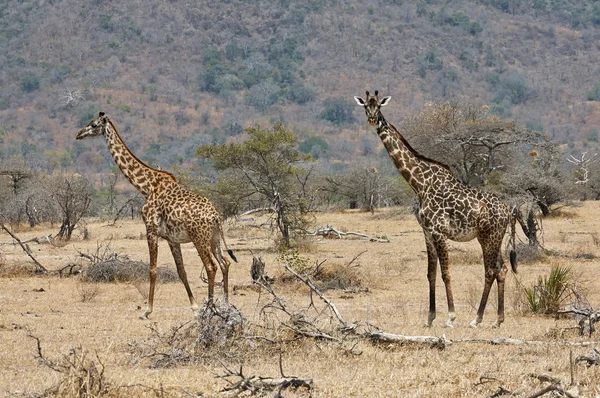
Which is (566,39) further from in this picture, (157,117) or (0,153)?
(0,153)

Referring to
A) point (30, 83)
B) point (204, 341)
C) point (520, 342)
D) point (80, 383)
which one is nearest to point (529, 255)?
point (520, 342)

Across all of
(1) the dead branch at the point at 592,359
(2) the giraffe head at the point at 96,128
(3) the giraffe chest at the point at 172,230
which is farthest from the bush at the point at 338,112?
(1) the dead branch at the point at 592,359

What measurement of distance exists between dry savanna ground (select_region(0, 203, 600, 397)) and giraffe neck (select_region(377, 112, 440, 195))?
5.86 feet

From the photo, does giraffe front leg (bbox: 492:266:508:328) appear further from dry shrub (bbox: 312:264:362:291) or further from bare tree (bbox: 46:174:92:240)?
bare tree (bbox: 46:174:92:240)

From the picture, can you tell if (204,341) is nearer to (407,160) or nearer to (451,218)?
(451,218)

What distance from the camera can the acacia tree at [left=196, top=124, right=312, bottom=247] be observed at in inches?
1055

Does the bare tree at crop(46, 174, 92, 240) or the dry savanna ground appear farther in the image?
the bare tree at crop(46, 174, 92, 240)

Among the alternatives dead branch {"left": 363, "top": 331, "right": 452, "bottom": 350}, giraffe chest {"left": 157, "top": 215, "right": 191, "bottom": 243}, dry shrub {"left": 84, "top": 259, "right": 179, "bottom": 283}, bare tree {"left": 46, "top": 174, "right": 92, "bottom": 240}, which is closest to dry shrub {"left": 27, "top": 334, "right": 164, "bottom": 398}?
dead branch {"left": 363, "top": 331, "right": 452, "bottom": 350}

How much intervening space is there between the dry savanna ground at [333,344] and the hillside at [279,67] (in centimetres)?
9468

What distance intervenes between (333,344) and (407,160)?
3.49 meters

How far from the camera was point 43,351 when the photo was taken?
10016mm

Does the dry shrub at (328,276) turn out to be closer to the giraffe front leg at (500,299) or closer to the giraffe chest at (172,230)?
the giraffe chest at (172,230)

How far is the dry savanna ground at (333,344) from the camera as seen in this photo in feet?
26.3

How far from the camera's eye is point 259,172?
27406mm
